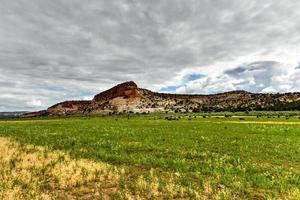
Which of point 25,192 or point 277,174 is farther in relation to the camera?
point 277,174

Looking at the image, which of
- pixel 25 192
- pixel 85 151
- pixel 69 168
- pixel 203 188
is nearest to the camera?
pixel 25 192

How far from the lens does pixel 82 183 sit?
566 inches

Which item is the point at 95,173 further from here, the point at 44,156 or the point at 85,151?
the point at 85,151

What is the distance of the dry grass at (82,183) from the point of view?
1234 cm

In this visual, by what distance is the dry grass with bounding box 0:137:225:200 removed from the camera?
1234cm

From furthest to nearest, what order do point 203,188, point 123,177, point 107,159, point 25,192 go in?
point 107,159, point 123,177, point 203,188, point 25,192

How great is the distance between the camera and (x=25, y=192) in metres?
12.4

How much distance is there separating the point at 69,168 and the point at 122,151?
8107mm

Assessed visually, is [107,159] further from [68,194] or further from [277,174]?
[277,174]

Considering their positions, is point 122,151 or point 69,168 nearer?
point 69,168

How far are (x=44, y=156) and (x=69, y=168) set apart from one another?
17.9 feet

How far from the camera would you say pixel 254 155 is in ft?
75.0

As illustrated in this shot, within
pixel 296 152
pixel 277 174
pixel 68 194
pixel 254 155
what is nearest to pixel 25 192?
pixel 68 194

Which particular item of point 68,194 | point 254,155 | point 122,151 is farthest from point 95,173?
point 254,155
